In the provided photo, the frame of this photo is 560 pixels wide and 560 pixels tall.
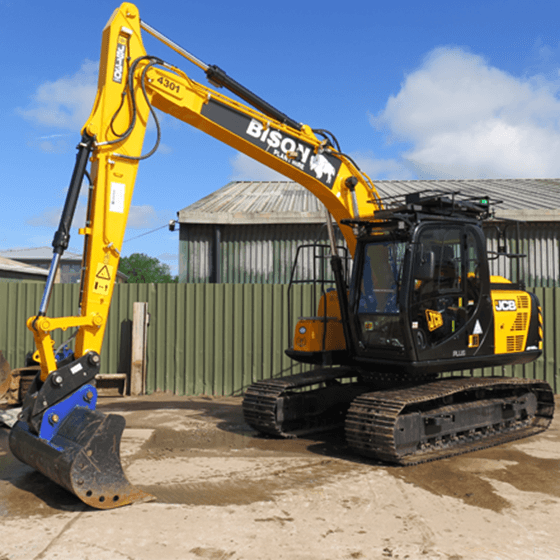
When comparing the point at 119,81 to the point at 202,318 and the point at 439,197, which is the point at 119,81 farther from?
the point at 202,318

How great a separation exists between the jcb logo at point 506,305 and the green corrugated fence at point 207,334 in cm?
430

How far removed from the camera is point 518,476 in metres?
5.84

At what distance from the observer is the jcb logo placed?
7250 millimetres

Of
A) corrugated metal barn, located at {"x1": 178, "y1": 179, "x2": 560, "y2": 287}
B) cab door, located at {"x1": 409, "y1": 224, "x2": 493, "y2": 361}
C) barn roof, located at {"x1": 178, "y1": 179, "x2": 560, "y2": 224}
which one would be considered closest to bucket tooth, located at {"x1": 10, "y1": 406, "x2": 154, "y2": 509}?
cab door, located at {"x1": 409, "y1": 224, "x2": 493, "y2": 361}

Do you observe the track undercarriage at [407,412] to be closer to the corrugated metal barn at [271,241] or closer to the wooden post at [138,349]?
the wooden post at [138,349]

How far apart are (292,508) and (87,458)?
5.68 ft

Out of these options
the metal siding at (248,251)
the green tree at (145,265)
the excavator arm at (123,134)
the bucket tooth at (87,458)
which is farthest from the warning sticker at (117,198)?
the green tree at (145,265)

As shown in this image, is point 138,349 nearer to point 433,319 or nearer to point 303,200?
point 433,319

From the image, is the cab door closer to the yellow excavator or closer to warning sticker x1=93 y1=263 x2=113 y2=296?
the yellow excavator

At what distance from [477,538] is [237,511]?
6.11ft

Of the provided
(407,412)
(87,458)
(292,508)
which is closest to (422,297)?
(407,412)

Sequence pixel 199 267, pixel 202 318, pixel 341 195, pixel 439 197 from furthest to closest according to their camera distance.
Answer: pixel 199 267, pixel 202 318, pixel 341 195, pixel 439 197

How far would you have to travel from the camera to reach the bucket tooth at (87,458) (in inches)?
182

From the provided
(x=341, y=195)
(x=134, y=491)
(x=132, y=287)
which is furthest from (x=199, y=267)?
(x=134, y=491)
